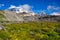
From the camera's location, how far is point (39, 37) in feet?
94.1

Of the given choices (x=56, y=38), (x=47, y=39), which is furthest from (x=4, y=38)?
(x=56, y=38)

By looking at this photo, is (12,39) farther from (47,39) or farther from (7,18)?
(7,18)

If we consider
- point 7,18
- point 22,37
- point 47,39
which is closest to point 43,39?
point 47,39

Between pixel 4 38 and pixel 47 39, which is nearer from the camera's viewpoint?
pixel 4 38

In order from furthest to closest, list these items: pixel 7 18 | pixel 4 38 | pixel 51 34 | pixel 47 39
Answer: pixel 7 18 < pixel 51 34 < pixel 47 39 < pixel 4 38

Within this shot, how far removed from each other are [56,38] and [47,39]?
2.52 metres

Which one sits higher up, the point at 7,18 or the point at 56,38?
the point at 7,18

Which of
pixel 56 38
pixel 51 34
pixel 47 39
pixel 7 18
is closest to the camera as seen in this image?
pixel 47 39

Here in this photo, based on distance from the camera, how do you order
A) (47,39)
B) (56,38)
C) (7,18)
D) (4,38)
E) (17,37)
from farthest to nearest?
1. (7,18)
2. (56,38)
3. (47,39)
4. (17,37)
5. (4,38)

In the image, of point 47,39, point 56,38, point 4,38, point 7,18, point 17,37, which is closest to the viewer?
point 4,38

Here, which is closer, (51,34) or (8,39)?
(8,39)

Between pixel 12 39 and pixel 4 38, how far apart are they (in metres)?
1.08

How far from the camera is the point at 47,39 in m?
28.4

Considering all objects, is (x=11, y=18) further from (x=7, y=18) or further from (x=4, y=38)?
(x=4, y=38)
